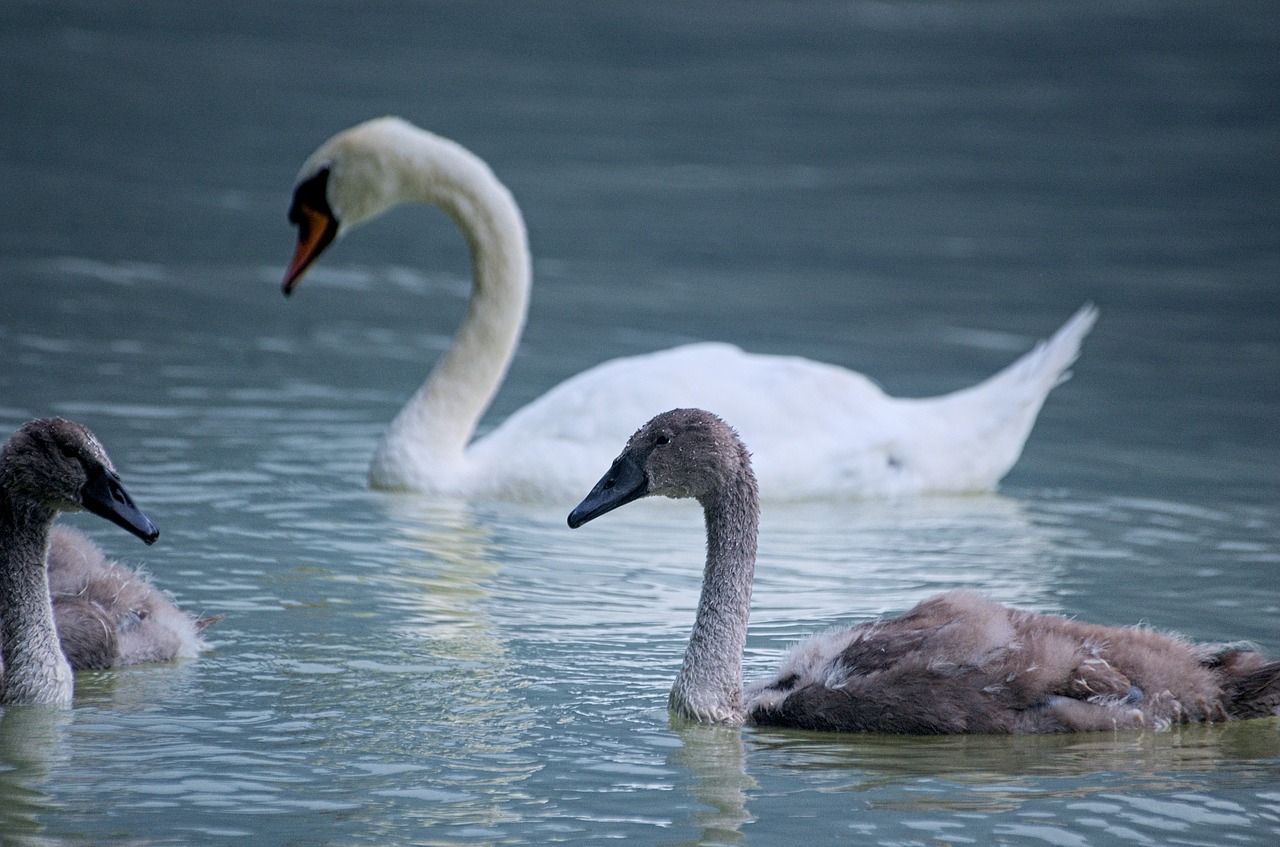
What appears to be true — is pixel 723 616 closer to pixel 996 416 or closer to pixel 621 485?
pixel 621 485

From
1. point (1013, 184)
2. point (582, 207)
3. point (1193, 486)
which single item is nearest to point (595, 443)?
point (1193, 486)

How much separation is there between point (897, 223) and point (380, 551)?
10419 mm

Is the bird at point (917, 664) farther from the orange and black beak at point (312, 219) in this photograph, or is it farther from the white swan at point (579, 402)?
the orange and black beak at point (312, 219)

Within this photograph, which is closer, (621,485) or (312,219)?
(621,485)

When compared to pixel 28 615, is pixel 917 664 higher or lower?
higher

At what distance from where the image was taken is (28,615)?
21.7 ft

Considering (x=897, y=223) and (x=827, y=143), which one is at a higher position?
(x=827, y=143)

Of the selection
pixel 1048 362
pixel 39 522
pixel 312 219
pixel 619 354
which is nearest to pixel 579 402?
pixel 312 219

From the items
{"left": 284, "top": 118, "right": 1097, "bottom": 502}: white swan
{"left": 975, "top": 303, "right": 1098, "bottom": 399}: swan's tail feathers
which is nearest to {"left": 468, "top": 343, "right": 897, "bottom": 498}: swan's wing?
{"left": 284, "top": 118, "right": 1097, "bottom": 502}: white swan

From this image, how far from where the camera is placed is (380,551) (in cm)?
924

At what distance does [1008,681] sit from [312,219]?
597cm

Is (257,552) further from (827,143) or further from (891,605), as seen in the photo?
(827,143)

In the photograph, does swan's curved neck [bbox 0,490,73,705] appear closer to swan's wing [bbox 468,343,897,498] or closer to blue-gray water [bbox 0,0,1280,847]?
blue-gray water [bbox 0,0,1280,847]

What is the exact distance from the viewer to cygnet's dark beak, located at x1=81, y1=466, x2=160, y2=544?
658 cm
